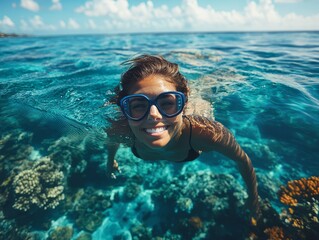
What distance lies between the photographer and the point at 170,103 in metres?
2.94

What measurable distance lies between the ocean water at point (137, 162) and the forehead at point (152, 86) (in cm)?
323

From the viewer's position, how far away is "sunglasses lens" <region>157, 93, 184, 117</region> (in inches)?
114

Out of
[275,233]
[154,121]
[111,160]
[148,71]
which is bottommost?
[275,233]

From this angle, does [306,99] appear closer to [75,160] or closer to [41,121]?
[75,160]

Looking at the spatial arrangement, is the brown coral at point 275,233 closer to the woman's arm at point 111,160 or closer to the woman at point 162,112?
the woman at point 162,112

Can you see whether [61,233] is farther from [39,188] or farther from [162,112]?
[162,112]

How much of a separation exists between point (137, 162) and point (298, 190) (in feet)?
14.6

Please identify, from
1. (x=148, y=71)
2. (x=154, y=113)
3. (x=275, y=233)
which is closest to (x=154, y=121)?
(x=154, y=113)

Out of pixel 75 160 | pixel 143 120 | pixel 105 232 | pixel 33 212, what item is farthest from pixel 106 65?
pixel 143 120

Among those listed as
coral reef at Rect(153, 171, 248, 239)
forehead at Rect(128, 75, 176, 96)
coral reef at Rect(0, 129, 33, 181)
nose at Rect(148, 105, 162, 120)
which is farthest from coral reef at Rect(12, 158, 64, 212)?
nose at Rect(148, 105, 162, 120)

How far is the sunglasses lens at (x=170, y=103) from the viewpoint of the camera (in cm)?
289

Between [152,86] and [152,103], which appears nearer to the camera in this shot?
[152,103]

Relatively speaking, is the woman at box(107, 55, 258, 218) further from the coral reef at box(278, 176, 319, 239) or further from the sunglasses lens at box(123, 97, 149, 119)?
the coral reef at box(278, 176, 319, 239)

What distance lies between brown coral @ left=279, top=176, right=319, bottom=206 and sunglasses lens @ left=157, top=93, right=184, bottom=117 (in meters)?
4.24
